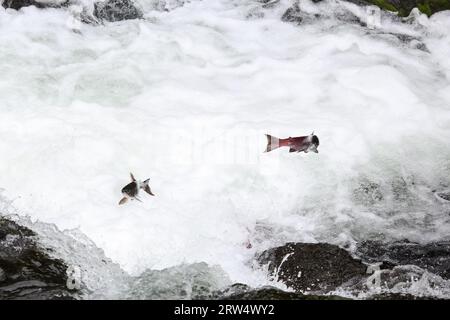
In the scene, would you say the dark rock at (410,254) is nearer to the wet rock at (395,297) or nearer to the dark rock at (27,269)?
the wet rock at (395,297)

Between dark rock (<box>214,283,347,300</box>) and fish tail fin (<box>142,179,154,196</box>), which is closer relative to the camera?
dark rock (<box>214,283,347,300</box>)

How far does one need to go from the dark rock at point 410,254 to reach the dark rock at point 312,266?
9.0 inches

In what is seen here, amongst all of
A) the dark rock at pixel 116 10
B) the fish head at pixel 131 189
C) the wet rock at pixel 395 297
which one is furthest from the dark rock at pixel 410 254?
the dark rock at pixel 116 10

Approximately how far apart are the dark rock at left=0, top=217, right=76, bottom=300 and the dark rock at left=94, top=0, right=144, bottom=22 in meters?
5.45

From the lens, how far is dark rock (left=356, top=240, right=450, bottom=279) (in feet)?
15.9

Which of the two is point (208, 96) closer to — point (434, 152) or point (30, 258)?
point (434, 152)

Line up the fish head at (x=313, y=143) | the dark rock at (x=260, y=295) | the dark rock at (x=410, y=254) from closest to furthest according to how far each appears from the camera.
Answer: the dark rock at (x=260, y=295) → the dark rock at (x=410, y=254) → the fish head at (x=313, y=143)

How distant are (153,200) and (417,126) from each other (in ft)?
11.5

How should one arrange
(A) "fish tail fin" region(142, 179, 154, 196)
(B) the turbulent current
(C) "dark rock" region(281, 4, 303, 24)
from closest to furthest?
(B) the turbulent current → (A) "fish tail fin" region(142, 179, 154, 196) → (C) "dark rock" region(281, 4, 303, 24)

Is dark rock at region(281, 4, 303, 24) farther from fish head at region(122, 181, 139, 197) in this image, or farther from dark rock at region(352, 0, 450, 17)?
fish head at region(122, 181, 139, 197)

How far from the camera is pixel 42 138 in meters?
6.03

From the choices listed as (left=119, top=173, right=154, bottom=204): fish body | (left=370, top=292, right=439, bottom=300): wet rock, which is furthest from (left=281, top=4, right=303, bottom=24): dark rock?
(left=370, top=292, right=439, bottom=300): wet rock

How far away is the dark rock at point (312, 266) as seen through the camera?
4.57m
